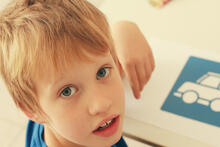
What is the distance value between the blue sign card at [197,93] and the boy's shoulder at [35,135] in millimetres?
255

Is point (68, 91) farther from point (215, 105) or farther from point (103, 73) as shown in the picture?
point (215, 105)

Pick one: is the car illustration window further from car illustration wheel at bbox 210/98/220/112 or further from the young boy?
the young boy

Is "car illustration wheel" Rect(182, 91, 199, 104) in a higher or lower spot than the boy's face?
lower

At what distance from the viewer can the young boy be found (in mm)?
477

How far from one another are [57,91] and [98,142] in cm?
12

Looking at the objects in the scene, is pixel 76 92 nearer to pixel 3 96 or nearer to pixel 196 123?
pixel 196 123

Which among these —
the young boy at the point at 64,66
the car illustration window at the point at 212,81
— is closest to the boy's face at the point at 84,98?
the young boy at the point at 64,66

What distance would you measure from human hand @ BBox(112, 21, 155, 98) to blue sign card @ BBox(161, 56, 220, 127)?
0.23 feet

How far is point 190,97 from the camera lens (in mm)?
702

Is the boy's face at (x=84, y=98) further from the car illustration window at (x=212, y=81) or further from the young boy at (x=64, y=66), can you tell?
the car illustration window at (x=212, y=81)

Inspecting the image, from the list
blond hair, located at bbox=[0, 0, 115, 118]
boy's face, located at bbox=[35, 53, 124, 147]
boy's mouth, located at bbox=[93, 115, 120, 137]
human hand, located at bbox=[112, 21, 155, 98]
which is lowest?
human hand, located at bbox=[112, 21, 155, 98]

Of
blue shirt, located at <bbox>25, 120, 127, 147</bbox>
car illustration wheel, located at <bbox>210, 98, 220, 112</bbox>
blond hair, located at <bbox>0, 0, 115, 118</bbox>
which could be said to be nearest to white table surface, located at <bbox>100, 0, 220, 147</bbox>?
blue shirt, located at <bbox>25, 120, 127, 147</bbox>

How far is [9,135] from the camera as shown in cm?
93

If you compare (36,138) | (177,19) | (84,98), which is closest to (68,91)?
(84,98)
